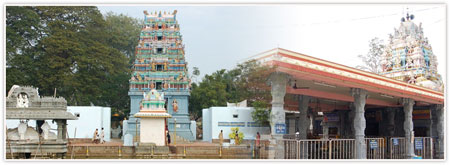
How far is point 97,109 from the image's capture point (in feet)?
80.4

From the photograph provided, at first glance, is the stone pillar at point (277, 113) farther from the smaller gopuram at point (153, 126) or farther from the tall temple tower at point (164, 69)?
the tall temple tower at point (164, 69)

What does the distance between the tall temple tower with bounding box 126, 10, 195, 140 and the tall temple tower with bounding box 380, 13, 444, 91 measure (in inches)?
581

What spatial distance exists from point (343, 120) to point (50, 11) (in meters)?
22.9

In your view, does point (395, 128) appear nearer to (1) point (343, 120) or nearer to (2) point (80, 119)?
(1) point (343, 120)

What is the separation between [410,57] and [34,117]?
81.7ft

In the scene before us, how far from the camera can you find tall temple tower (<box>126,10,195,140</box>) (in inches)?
1090

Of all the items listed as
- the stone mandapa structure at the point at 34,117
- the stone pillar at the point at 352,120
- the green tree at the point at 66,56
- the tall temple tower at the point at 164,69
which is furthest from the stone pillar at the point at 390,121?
the green tree at the point at 66,56

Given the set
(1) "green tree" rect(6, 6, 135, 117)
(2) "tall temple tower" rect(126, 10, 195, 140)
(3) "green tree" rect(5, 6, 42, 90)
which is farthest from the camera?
(1) "green tree" rect(6, 6, 135, 117)

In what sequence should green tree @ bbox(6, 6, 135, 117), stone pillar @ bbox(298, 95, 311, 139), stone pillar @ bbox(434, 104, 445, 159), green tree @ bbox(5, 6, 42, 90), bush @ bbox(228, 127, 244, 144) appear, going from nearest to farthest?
stone pillar @ bbox(298, 95, 311, 139), stone pillar @ bbox(434, 104, 445, 159), bush @ bbox(228, 127, 244, 144), green tree @ bbox(5, 6, 42, 90), green tree @ bbox(6, 6, 135, 117)

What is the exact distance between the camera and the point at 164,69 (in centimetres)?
2836

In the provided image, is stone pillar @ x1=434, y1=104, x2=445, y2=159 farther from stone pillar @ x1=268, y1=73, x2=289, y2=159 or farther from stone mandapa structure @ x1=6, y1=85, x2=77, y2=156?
stone mandapa structure @ x1=6, y1=85, x2=77, y2=156

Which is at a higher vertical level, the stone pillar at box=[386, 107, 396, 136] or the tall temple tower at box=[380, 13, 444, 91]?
the tall temple tower at box=[380, 13, 444, 91]

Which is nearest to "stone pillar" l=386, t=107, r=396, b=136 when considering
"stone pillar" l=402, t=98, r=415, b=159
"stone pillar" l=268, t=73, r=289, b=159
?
"stone pillar" l=402, t=98, r=415, b=159

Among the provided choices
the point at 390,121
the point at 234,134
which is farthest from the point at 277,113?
the point at 390,121
